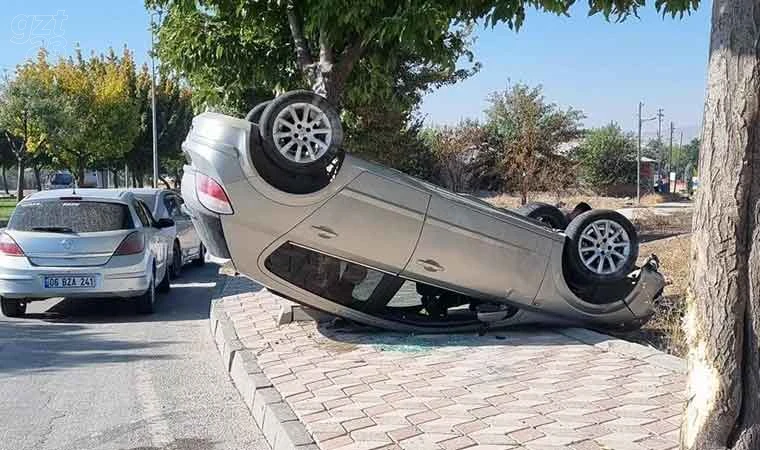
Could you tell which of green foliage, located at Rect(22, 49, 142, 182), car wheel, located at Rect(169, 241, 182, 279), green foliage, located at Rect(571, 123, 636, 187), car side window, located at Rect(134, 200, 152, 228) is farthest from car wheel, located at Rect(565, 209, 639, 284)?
green foliage, located at Rect(571, 123, 636, 187)

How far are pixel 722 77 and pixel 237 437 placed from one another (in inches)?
142

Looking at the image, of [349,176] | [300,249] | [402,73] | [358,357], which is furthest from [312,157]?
[402,73]

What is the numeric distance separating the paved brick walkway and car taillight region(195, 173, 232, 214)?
4.28 feet

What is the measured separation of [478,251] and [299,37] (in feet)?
10.7

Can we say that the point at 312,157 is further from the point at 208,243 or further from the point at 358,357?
the point at 358,357

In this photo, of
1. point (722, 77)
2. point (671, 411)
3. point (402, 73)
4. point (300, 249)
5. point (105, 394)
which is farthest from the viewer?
point (402, 73)

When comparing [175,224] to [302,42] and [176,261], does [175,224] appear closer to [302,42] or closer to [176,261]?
[176,261]

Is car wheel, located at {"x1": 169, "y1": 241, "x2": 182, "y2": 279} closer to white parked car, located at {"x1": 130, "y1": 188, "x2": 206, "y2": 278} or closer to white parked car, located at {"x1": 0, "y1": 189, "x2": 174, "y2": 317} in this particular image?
white parked car, located at {"x1": 130, "y1": 188, "x2": 206, "y2": 278}

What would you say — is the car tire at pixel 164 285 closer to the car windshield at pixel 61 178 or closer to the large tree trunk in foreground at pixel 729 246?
the large tree trunk in foreground at pixel 729 246

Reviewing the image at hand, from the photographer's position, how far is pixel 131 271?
9.54m

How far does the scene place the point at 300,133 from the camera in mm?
6621

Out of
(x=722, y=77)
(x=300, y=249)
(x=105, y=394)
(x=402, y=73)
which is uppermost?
(x=402, y=73)

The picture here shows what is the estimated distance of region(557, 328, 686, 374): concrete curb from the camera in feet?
20.5

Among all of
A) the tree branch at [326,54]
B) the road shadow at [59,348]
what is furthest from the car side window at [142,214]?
the tree branch at [326,54]
